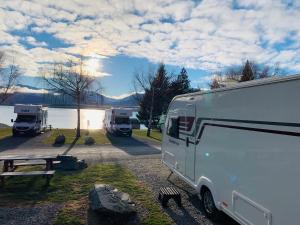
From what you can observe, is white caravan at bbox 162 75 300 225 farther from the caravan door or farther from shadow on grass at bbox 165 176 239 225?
shadow on grass at bbox 165 176 239 225

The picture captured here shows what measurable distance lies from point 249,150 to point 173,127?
16.9 feet

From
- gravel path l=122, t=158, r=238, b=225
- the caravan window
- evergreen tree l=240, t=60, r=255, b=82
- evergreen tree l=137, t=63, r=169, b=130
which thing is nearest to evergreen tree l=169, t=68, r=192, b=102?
evergreen tree l=137, t=63, r=169, b=130

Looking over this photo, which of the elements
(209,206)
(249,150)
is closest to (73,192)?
(209,206)

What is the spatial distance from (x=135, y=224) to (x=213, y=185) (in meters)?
2.01

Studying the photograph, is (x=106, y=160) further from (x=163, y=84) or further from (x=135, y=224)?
(x=163, y=84)

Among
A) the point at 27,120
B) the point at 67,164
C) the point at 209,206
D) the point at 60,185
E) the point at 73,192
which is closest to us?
the point at 209,206

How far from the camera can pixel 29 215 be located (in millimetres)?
8383

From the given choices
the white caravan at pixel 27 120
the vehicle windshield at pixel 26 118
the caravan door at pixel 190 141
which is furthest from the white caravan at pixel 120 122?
the caravan door at pixel 190 141

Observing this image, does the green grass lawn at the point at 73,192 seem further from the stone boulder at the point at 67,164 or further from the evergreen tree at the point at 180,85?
the evergreen tree at the point at 180,85

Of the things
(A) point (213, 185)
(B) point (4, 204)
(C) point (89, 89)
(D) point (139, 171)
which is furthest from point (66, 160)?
(C) point (89, 89)

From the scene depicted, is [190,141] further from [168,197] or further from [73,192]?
[73,192]

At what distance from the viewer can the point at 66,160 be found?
14.2 metres

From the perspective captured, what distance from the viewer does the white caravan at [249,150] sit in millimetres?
5250

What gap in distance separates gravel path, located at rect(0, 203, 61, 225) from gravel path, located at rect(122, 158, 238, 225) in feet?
9.81
